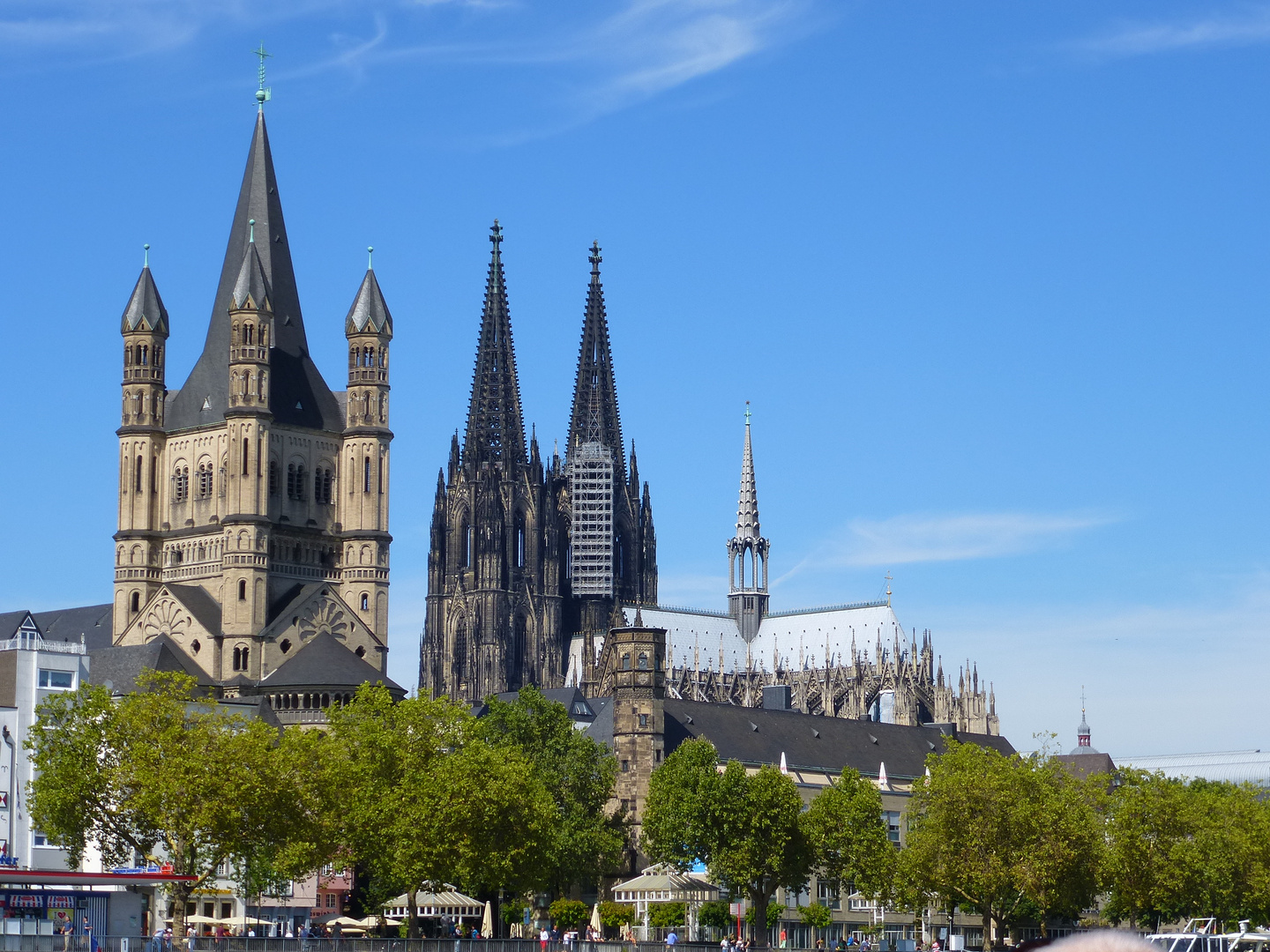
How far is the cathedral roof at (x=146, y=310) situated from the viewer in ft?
476

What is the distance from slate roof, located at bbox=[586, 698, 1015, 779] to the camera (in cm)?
14188

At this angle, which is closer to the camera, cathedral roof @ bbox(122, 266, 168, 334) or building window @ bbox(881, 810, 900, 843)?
building window @ bbox(881, 810, 900, 843)

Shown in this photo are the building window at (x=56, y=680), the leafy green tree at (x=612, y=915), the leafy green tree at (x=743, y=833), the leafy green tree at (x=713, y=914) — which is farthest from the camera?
the leafy green tree at (x=713, y=914)

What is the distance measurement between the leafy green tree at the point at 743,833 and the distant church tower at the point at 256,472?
37.9 meters

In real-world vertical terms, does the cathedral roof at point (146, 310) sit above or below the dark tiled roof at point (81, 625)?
above

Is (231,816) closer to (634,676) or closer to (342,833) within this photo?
(342,833)

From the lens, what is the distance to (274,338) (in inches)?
5723

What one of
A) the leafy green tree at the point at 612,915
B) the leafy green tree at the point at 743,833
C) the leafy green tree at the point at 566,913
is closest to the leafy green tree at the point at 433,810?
the leafy green tree at the point at 566,913

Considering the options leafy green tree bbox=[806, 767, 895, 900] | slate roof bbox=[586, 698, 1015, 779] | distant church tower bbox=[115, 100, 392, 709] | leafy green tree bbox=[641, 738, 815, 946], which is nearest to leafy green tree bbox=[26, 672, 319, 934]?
leafy green tree bbox=[641, 738, 815, 946]

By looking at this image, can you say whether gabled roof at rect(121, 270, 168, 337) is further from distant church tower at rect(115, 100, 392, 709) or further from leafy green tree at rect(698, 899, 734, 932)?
leafy green tree at rect(698, 899, 734, 932)

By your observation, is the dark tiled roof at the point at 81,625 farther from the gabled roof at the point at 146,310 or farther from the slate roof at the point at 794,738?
the slate roof at the point at 794,738

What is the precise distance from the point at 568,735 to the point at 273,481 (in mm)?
36046

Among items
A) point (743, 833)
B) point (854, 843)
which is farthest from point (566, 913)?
point (854, 843)

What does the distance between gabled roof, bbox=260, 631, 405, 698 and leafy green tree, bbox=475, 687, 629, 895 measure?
13605 millimetres
